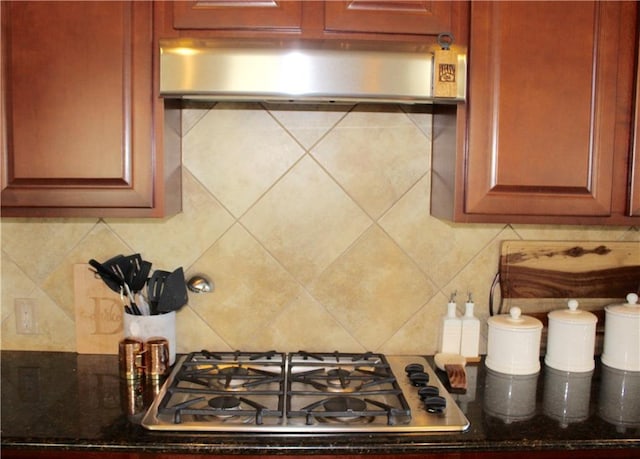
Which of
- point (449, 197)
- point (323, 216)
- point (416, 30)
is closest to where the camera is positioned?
point (416, 30)

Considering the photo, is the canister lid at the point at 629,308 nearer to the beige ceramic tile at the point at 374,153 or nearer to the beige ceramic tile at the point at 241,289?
the beige ceramic tile at the point at 374,153

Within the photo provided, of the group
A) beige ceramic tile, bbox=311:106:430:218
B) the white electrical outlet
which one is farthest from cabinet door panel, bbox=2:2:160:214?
beige ceramic tile, bbox=311:106:430:218

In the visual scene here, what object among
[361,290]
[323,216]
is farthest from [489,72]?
[361,290]

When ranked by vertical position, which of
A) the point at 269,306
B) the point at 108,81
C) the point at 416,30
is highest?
the point at 416,30

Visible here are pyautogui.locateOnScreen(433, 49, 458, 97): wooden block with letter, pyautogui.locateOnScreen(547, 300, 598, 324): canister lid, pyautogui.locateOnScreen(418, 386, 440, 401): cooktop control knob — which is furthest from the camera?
pyautogui.locateOnScreen(547, 300, 598, 324): canister lid

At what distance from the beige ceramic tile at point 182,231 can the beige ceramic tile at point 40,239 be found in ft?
0.42

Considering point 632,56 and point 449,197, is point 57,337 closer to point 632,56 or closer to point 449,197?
point 449,197

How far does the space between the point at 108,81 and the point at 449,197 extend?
0.98 metres

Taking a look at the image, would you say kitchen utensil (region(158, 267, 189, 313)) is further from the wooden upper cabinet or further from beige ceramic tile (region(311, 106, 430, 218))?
the wooden upper cabinet

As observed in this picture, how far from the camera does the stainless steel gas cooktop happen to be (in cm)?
136

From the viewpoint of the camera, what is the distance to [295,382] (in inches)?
64.5

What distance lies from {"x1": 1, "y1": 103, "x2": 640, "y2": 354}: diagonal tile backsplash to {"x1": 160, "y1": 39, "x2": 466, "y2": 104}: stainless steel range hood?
17.0 inches

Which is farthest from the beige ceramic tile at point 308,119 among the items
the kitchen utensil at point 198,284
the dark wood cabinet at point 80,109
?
the kitchen utensil at point 198,284

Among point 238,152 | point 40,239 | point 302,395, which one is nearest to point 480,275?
point 302,395
